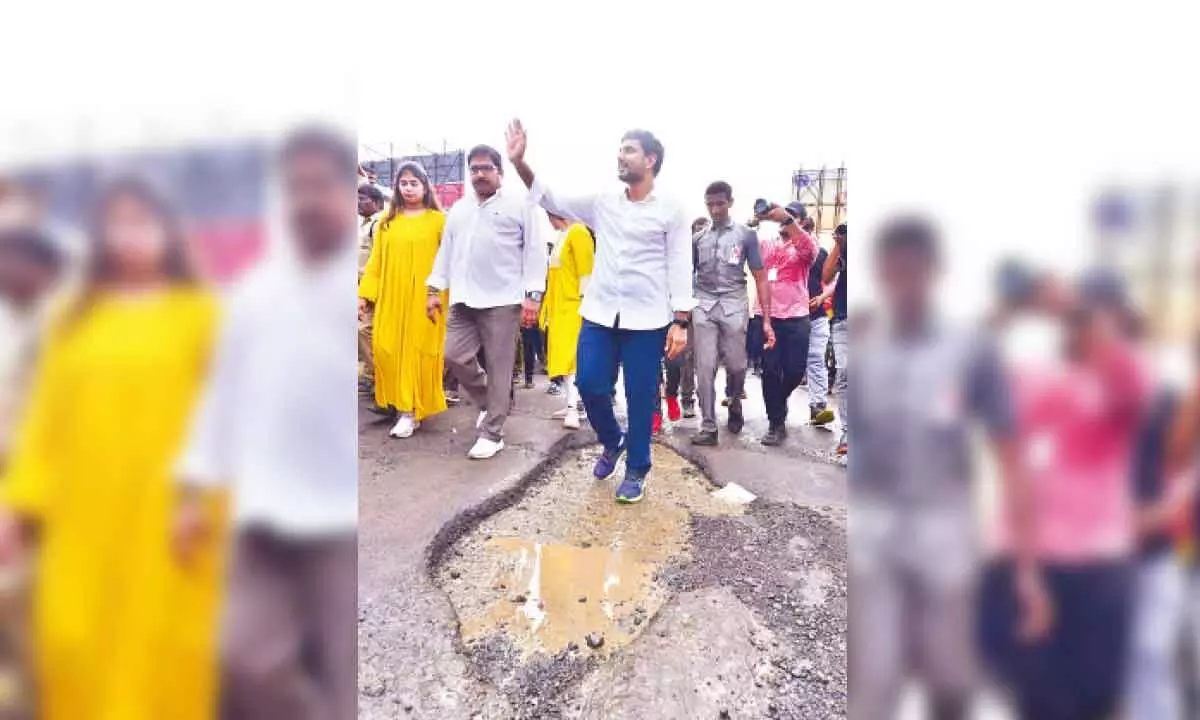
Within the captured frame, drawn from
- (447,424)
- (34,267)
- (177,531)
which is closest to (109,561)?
(177,531)

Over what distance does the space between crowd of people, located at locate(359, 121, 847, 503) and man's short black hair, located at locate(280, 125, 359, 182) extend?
161 cm

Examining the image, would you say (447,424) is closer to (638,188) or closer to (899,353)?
(638,188)

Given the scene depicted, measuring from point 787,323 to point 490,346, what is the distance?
6.16ft

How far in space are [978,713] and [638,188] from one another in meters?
2.33


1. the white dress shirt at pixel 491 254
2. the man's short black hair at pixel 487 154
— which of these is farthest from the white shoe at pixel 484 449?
the man's short black hair at pixel 487 154

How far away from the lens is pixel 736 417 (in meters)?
4.09

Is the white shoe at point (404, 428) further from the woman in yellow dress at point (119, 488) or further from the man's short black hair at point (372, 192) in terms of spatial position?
→ the woman in yellow dress at point (119, 488)

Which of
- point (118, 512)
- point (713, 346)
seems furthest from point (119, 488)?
point (713, 346)

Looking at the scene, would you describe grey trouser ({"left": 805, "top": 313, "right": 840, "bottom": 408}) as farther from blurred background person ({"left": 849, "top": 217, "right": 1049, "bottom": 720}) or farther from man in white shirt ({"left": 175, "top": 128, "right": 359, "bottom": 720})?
man in white shirt ({"left": 175, "top": 128, "right": 359, "bottom": 720})

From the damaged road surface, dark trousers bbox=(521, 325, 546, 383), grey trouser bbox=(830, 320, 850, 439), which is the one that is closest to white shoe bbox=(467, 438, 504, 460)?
the damaged road surface

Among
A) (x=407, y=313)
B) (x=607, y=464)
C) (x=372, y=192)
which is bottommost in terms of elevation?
(x=607, y=464)

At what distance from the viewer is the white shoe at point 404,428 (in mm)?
3508

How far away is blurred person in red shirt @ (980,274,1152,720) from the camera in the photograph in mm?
442

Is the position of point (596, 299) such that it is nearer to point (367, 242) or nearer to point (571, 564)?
point (571, 564)
